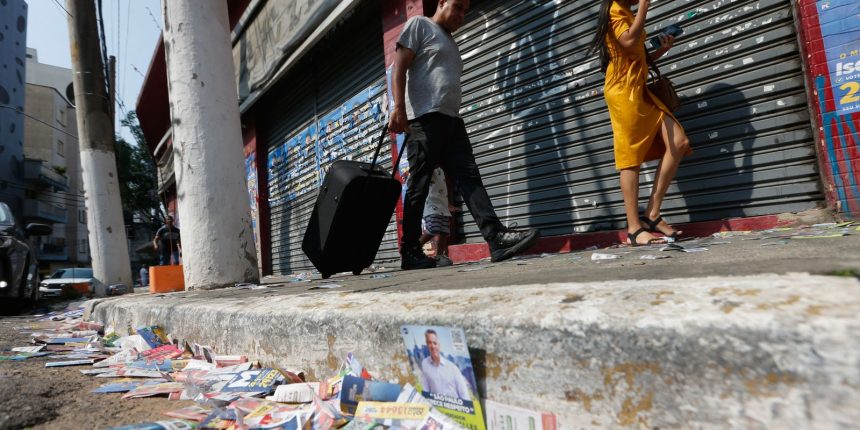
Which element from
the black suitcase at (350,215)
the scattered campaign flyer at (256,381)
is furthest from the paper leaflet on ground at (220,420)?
the black suitcase at (350,215)

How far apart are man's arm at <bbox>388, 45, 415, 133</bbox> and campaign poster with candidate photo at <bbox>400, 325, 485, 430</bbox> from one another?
2012 mm

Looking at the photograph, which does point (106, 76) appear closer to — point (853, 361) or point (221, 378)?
point (221, 378)

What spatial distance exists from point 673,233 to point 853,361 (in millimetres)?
2256

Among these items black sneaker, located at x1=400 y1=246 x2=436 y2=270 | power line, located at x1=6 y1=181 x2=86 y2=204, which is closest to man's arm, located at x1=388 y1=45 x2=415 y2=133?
black sneaker, located at x1=400 y1=246 x2=436 y2=270

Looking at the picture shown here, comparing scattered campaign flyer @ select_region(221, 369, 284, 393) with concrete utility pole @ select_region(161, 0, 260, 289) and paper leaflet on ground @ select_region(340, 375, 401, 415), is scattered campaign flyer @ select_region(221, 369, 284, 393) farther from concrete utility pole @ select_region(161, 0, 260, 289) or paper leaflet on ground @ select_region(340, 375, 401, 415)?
concrete utility pole @ select_region(161, 0, 260, 289)

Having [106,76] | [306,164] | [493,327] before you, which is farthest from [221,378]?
[106,76]

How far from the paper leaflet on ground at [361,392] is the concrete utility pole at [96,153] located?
728 cm

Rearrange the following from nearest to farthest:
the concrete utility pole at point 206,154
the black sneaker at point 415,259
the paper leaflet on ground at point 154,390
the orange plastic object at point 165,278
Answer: the paper leaflet on ground at point 154,390 < the black sneaker at point 415,259 < the concrete utility pole at point 206,154 < the orange plastic object at point 165,278

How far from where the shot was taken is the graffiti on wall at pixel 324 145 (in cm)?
535

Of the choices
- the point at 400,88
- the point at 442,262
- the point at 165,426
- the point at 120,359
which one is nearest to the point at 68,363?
the point at 120,359

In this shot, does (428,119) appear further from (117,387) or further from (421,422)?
(421,422)

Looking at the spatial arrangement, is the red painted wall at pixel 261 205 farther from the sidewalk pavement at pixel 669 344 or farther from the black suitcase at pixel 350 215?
the sidewalk pavement at pixel 669 344

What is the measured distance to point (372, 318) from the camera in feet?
3.80

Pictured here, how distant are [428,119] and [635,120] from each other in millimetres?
1225
